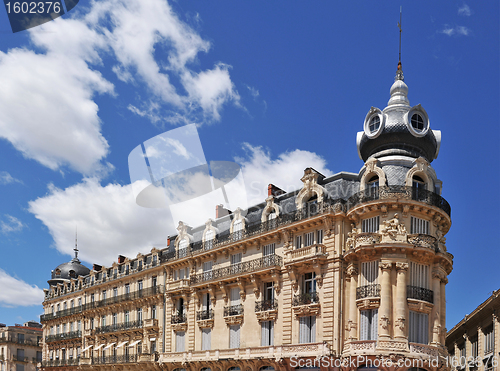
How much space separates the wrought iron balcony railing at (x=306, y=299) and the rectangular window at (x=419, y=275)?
5.79 meters

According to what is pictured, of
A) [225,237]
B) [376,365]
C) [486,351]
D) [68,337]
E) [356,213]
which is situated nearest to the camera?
[376,365]

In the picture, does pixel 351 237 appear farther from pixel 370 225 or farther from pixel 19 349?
pixel 19 349

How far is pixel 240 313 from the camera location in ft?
115

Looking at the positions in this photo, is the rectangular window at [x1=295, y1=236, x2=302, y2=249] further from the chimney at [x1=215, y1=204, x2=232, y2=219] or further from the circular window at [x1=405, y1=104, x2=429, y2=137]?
the chimney at [x1=215, y1=204, x2=232, y2=219]

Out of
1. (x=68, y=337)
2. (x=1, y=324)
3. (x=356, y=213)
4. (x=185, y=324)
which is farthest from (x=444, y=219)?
(x=1, y=324)

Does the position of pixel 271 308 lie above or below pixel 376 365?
above

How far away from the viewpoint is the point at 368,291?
28.7 meters

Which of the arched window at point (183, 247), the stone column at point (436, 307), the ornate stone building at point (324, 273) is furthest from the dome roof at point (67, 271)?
the stone column at point (436, 307)

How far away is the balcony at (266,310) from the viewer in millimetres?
33031

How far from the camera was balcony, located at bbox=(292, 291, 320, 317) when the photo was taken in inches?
1208

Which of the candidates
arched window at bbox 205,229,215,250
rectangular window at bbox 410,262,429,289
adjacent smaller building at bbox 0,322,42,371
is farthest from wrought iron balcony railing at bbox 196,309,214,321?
adjacent smaller building at bbox 0,322,42,371

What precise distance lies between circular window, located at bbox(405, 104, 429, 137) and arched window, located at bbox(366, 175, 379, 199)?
4.14m

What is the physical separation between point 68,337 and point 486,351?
137 feet

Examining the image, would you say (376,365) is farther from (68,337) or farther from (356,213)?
(68,337)
